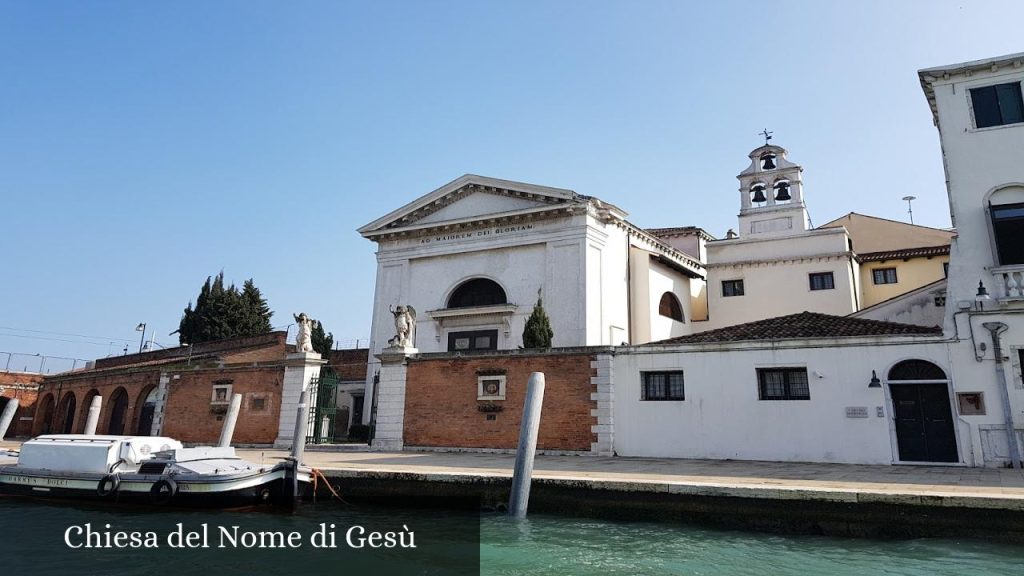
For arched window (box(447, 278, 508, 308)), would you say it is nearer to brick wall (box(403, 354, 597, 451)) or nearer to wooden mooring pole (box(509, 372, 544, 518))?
brick wall (box(403, 354, 597, 451))

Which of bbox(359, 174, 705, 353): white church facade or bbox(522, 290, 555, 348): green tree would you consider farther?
bbox(359, 174, 705, 353): white church facade

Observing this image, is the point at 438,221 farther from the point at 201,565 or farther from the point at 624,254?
the point at 201,565

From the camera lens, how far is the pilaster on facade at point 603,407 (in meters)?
15.3

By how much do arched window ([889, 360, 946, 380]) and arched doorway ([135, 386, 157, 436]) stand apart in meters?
23.1

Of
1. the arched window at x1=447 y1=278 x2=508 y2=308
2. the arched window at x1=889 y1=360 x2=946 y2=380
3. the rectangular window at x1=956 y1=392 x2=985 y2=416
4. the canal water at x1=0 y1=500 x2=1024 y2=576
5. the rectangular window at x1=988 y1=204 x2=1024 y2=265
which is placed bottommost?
the canal water at x1=0 y1=500 x2=1024 y2=576

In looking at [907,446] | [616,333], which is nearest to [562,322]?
[616,333]

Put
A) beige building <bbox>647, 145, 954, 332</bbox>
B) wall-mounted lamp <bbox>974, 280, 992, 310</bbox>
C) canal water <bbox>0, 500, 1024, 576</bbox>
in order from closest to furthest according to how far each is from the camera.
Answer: canal water <bbox>0, 500, 1024, 576</bbox> < wall-mounted lamp <bbox>974, 280, 992, 310</bbox> < beige building <bbox>647, 145, 954, 332</bbox>

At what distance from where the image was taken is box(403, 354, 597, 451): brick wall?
15.7m

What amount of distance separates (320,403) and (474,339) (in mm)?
6219

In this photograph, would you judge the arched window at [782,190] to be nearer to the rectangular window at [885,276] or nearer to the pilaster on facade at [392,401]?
the rectangular window at [885,276]

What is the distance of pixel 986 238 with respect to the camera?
13289mm

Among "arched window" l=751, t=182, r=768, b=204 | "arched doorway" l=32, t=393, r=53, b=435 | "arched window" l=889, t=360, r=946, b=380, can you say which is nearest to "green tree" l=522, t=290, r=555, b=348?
"arched window" l=889, t=360, r=946, b=380

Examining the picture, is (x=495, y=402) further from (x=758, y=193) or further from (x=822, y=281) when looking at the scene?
(x=758, y=193)

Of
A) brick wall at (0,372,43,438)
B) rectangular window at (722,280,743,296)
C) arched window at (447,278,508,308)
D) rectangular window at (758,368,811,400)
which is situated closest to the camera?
rectangular window at (758,368,811,400)
